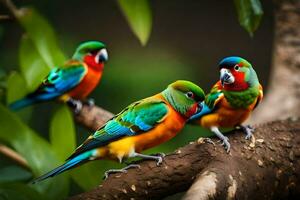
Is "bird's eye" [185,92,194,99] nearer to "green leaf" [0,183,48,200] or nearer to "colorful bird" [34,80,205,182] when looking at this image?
"colorful bird" [34,80,205,182]

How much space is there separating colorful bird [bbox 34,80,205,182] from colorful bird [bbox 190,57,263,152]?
0.39ft

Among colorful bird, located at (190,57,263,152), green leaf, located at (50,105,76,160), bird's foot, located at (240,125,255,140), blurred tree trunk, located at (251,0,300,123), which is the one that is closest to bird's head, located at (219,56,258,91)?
colorful bird, located at (190,57,263,152)

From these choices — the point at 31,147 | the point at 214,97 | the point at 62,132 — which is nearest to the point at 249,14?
the point at 214,97

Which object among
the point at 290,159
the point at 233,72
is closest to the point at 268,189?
the point at 290,159

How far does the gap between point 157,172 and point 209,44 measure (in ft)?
11.7

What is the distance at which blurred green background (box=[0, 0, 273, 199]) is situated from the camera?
7.46 feet

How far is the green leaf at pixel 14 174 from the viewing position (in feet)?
8.00

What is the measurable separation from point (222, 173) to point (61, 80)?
692mm

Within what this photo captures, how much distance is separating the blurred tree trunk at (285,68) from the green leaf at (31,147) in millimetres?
1337

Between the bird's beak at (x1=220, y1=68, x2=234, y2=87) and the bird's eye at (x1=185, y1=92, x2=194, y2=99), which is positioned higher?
the bird's eye at (x1=185, y1=92, x2=194, y2=99)

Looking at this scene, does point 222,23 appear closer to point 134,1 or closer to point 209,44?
point 209,44

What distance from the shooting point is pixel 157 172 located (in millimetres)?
1920

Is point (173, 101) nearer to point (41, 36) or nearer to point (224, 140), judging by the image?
point (224, 140)

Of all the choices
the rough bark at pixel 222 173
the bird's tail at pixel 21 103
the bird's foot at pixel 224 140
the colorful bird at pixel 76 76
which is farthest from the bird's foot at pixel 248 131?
the bird's tail at pixel 21 103
